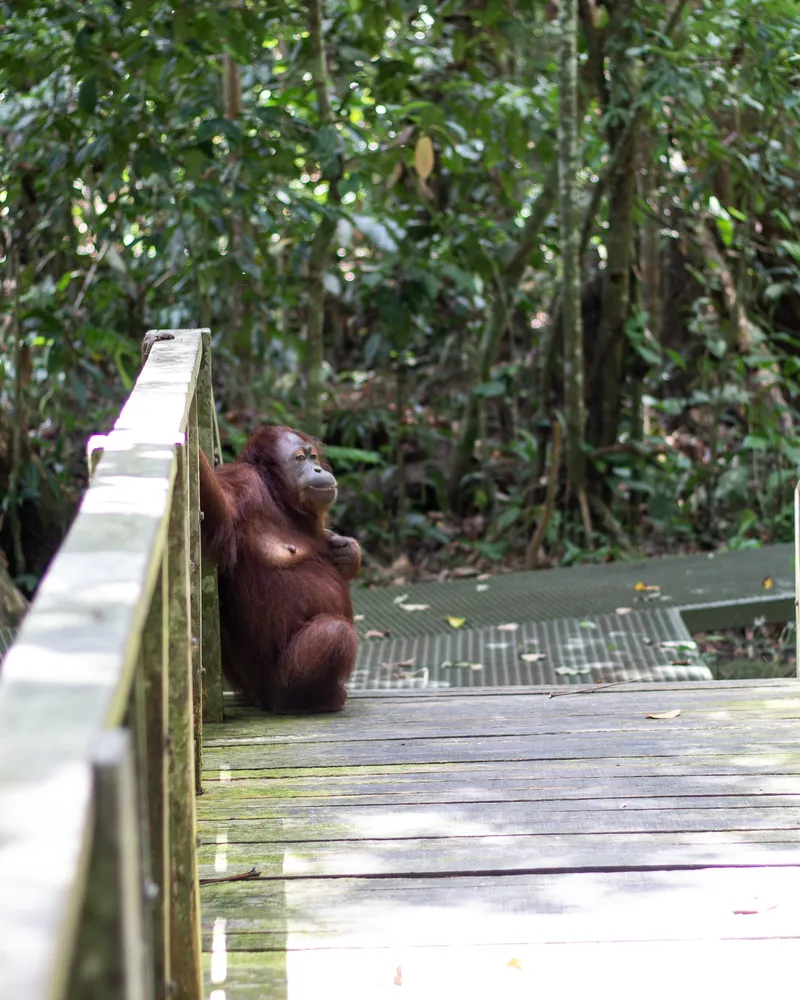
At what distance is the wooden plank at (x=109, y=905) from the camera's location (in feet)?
2.72

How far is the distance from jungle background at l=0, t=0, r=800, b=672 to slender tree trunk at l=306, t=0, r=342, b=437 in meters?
0.02

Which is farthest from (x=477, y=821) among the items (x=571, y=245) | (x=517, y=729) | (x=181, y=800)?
(x=571, y=245)

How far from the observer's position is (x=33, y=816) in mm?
772

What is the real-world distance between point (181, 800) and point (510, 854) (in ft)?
2.68

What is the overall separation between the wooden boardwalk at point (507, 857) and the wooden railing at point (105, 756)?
355 millimetres

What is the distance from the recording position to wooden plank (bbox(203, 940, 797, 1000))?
1808 millimetres

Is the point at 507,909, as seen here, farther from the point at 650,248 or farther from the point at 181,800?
the point at 650,248

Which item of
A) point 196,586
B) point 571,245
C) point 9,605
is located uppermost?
point 571,245

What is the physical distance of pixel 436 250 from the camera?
27.0 feet

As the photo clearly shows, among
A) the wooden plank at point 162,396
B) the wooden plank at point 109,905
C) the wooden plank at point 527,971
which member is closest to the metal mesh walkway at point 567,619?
the wooden plank at point 162,396

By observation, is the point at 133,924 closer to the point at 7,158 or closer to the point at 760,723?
the point at 760,723

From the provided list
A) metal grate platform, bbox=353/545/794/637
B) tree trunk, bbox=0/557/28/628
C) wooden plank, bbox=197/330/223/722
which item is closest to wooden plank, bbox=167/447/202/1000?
wooden plank, bbox=197/330/223/722

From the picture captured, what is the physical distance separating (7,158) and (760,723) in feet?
16.3

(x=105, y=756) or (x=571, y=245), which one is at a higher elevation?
(x=105, y=756)
